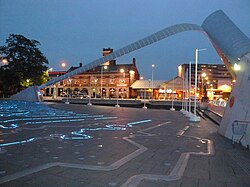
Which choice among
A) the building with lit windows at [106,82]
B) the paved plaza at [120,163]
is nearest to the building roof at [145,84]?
the building with lit windows at [106,82]

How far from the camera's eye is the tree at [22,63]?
58.4 metres

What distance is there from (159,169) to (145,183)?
1164 millimetres

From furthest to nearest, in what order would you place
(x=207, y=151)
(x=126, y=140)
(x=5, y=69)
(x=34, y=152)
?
(x=5, y=69), (x=126, y=140), (x=207, y=151), (x=34, y=152)

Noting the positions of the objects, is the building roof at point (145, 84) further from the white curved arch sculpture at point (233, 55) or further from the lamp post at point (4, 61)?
the white curved arch sculpture at point (233, 55)

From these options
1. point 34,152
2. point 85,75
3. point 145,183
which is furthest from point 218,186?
point 85,75

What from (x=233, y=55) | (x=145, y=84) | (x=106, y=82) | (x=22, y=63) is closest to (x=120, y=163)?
(x=233, y=55)

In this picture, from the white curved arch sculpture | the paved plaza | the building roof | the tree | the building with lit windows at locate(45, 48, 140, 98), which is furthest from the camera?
the building with lit windows at locate(45, 48, 140, 98)

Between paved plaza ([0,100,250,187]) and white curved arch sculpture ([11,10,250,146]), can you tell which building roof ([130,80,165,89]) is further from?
paved plaza ([0,100,250,187])

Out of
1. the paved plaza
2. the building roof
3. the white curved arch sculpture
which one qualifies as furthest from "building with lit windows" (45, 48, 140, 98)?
the paved plaza

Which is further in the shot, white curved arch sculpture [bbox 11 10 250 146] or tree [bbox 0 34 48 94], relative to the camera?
tree [bbox 0 34 48 94]

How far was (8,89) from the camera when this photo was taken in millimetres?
61844

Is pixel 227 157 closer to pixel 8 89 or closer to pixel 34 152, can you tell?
pixel 34 152

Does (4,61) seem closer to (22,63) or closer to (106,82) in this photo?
(22,63)

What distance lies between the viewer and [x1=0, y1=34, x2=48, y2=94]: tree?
58.4 metres
